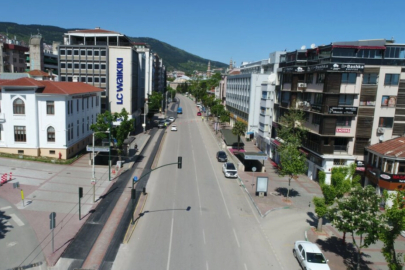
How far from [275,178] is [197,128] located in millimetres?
52276

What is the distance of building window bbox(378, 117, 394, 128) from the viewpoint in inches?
1607

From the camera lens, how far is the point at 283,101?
54.2 m

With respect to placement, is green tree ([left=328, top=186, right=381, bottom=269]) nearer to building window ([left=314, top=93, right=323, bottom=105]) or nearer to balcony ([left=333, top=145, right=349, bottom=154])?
balcony ([left=333, top=145, right=349, bottom=154])

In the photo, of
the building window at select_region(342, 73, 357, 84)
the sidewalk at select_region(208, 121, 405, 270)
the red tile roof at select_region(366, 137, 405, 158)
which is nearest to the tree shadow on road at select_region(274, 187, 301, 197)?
the sidewalk at select_region(208, 121, 405, 270)

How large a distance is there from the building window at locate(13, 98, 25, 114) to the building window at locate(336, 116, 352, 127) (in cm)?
4344

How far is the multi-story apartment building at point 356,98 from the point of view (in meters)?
39.8

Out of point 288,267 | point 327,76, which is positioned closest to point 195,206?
point 288,267

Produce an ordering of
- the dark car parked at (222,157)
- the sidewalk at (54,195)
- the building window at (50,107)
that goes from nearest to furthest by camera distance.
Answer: the sidewalk at (54,195) → the building window at (50,107) → the dark car parked at (222,157)

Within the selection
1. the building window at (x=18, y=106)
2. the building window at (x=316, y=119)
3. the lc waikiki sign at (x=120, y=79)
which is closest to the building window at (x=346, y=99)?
the building window at (x=316, y=119)

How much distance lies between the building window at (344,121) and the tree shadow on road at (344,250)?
692 inches

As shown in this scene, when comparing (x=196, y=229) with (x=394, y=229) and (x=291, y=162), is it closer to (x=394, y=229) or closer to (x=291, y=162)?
(x=291, y=162)

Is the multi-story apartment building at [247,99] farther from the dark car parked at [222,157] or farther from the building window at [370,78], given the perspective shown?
the building window at [370,78]

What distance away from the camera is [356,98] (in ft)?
133

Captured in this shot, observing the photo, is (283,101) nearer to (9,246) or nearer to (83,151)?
(83,151)
